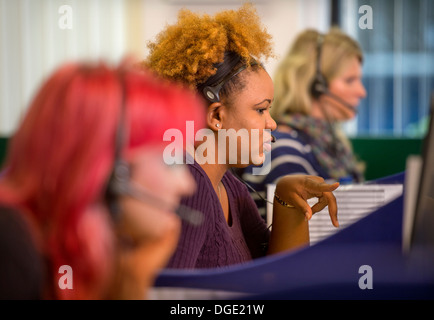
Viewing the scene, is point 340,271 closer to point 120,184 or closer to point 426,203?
point 426,203

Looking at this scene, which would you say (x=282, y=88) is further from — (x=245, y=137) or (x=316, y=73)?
(x=245, y=137)

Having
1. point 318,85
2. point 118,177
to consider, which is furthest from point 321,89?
point 118,177

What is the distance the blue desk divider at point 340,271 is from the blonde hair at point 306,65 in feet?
1.76

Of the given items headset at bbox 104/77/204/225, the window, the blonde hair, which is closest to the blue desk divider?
headset at bbox 104/77/204/225

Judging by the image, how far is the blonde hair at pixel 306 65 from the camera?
1444 millimetres

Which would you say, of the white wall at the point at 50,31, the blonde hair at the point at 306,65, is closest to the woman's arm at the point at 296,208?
the blonde hair at the point at 306,65

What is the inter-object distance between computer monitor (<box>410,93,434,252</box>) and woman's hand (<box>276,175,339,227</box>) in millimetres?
123

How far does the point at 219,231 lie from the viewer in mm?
860

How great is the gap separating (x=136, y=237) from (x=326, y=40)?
1.27 m

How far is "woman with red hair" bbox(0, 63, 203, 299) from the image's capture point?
18.6 inches

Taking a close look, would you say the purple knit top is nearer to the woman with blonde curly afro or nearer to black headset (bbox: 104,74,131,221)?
the woman with blonde curly afro
